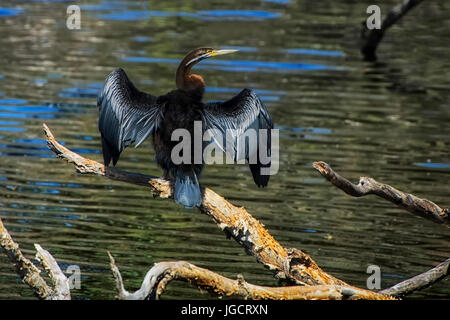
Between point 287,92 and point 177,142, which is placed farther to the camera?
point 287,92

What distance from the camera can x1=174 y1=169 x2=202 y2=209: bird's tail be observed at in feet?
19.0

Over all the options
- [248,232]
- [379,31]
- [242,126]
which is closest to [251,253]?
[248,232]

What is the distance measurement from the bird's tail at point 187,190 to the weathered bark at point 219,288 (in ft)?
2.36

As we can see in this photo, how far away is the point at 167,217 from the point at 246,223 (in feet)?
10.7

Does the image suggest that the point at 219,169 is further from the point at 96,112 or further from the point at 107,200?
the point at 96,112

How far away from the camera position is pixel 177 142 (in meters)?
6.05

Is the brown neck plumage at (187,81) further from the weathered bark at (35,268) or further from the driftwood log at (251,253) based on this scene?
the weathered bark at (35,268)

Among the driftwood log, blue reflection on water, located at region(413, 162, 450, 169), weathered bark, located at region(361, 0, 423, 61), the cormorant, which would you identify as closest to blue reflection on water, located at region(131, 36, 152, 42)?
weathered bark, located at region(361, 0, 423, 61)

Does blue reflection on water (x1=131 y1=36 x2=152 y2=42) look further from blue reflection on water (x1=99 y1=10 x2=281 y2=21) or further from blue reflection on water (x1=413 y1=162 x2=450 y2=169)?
blue reflection on water (x1=413 y1=162 x2=450 y2=169)

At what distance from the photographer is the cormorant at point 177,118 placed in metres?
6.05

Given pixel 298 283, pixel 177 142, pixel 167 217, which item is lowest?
pixel 167 217

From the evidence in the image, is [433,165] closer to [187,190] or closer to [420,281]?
[420,281]
